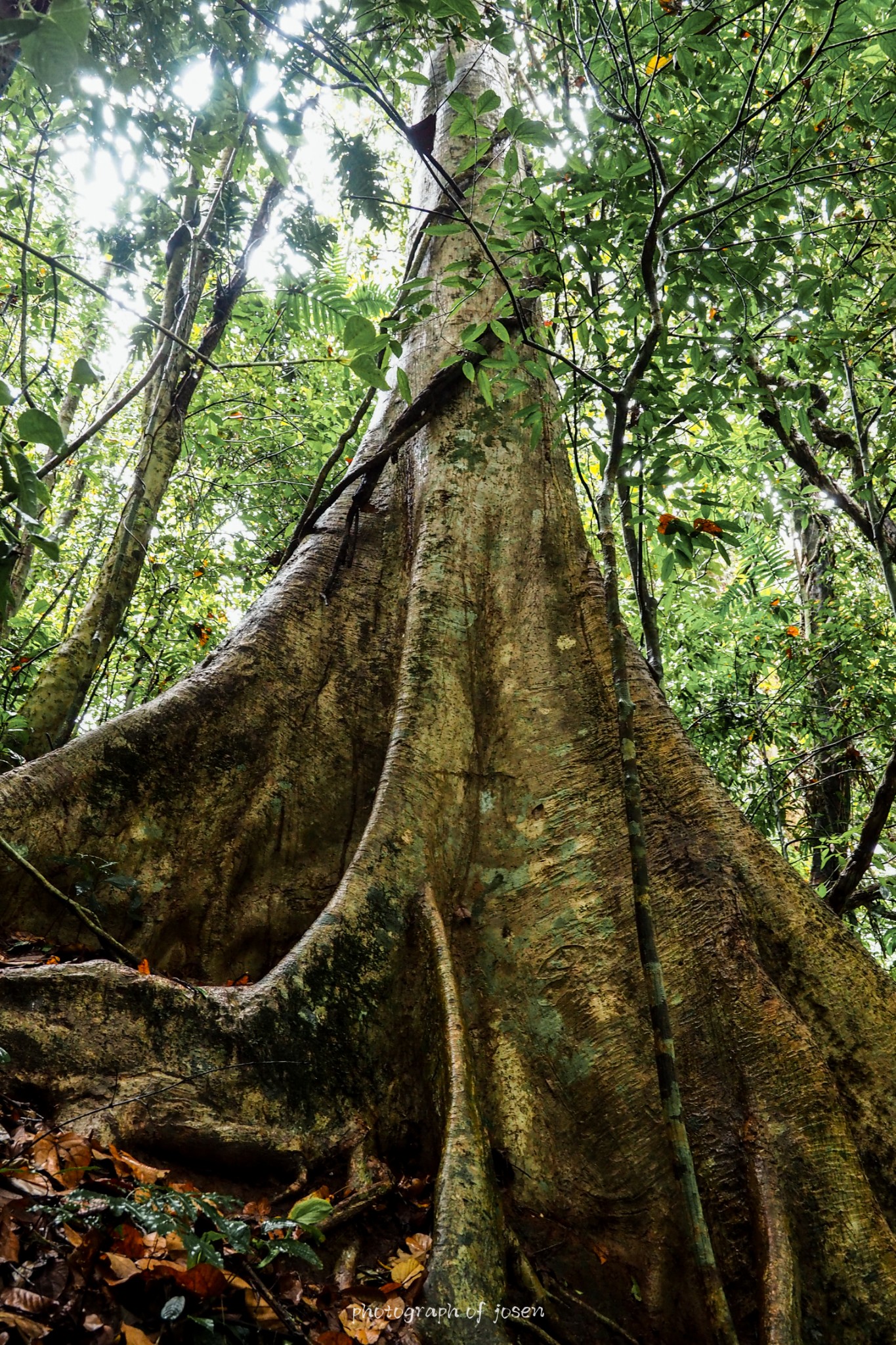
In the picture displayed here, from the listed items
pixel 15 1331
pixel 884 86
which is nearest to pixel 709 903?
pixel 15 1331

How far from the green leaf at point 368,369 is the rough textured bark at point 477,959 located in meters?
1.49

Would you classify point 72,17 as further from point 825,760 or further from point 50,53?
point 825,760

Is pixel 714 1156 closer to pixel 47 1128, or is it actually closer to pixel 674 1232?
pixel 674 1232

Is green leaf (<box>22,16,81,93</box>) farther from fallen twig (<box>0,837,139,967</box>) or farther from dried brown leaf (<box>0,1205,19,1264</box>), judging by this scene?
dried brown leaf (<box>0,1205,19,1264</box>)

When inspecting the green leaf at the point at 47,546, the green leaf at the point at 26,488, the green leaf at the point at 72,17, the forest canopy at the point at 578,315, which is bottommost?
the green leaf at the point at 47,546

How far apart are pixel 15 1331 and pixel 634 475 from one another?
9.53 ft

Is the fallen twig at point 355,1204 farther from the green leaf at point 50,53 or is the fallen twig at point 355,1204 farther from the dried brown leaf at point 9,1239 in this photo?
the green leaf at point 50,53

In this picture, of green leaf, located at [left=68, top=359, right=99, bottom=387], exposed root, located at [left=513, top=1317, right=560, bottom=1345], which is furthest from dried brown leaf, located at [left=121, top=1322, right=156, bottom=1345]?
green leaf, located at [left=68, top=359, right=99, bottom=387]

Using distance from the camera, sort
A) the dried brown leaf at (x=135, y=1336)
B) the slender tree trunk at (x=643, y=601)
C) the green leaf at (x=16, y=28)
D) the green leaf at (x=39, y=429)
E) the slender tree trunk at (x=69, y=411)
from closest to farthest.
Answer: the green leaf at (x=16, y=28), the green leaf at (x=39, y=429), the dried brown leaf at (x=135, y=1336), the slender tree trunk at (x=643, y=601), the slender tree trunk at (x=69, y=411)

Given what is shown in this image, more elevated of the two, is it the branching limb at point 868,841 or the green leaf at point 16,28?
the branching limb at point 868,841

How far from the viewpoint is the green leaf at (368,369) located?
1765 mm

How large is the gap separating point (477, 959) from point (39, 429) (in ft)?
6.83

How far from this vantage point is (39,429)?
3.79 ft

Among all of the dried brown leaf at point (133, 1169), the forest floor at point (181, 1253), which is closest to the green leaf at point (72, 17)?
the forest floor at point (181, 1253)
